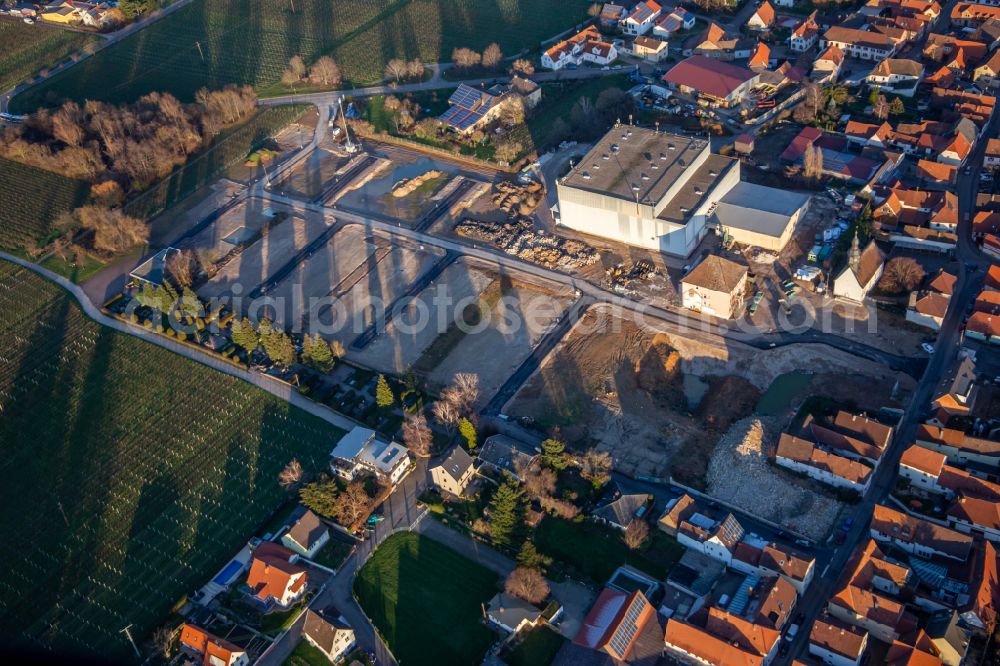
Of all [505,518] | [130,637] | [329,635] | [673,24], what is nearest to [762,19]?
[673,24]

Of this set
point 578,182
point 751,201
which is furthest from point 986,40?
point 578,182

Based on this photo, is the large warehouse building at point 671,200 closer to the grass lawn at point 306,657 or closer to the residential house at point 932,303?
the residential house at point 932,303

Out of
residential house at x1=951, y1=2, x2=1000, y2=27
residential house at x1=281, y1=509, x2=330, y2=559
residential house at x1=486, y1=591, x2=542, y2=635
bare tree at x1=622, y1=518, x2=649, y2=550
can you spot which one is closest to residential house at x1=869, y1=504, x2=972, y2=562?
bare tree at x1=622, y1=518, x2=649, y2=550

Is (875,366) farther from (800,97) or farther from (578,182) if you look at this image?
(800,97)

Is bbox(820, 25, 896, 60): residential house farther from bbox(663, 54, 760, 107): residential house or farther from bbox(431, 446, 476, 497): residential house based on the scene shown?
bbox(431, 446, 476, 497): residential house

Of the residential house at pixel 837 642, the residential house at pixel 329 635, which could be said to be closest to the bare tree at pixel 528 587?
the residential house at pixel 329 635

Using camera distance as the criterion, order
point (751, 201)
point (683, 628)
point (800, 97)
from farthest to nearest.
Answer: point (800, 97) < point (751, 201) < point (683, 628)
